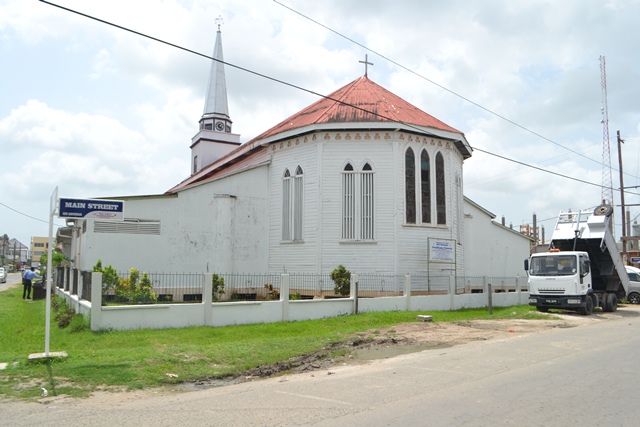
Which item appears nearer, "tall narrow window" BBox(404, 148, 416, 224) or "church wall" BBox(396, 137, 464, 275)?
"church wall" BBox(396, 137, 464, 275)

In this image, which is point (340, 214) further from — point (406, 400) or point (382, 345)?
point (406, 400)

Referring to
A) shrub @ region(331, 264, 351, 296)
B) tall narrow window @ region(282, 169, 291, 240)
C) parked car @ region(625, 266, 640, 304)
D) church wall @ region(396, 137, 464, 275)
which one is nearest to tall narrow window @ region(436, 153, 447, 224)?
church wall @ region(396, 137, 464, 275)

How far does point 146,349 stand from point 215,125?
110 ft

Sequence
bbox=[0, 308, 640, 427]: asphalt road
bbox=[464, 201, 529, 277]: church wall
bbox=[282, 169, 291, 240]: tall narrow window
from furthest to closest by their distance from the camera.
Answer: bbox=[464, 201, 529, 277]: church wall < bbox=[282, 169, 291, 240]: tall narrow window < bbox=[0, 308, 640, 427]: asphalt road

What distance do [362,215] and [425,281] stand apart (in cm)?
382

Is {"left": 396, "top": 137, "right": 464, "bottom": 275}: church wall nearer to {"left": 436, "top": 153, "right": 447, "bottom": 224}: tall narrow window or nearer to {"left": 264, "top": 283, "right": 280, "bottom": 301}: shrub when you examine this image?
{"left": 436, "top": 153, "right": 447, "bottom": 224}: tall narrow window

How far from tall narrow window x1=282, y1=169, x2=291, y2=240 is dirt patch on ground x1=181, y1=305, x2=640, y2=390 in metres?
8.81

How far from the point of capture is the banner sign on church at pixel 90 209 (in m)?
10.5

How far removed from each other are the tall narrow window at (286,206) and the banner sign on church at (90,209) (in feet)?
44.1

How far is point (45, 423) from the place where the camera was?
6.19 meters

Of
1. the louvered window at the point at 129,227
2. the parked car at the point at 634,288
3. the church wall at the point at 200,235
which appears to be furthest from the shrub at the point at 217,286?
the parked car at the point at 634,288

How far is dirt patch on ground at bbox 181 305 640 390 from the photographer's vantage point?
32.7 ft

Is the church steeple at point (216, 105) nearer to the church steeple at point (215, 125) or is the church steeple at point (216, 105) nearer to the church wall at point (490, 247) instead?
the church steeple at point (215, 125)

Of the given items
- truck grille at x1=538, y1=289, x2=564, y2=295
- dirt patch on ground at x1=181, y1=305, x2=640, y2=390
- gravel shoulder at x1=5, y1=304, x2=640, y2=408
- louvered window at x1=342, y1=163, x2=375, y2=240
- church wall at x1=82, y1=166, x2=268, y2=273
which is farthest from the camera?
louvered window at x1=342, y1=163, x2=375, y2=240
